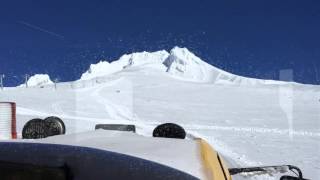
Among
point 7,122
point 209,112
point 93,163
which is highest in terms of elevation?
point 93,163

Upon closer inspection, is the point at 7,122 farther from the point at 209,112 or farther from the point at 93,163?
the point at 209,112

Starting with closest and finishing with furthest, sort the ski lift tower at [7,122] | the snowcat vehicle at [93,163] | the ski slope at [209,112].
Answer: the snowcat vehicle at [93,163] → the ski lift tower at [7,122] → the ski slope at [209,112]

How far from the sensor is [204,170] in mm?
1798

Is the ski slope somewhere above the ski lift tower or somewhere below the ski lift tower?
below

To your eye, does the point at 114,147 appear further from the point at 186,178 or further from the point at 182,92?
the point at 182,92

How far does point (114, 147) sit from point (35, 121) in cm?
249

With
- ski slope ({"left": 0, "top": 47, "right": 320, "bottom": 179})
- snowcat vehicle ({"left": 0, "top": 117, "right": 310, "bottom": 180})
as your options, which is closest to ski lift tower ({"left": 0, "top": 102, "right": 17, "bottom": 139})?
ski slope ({"left": 0, "top": 47, "right": 320, "bottom": 179})

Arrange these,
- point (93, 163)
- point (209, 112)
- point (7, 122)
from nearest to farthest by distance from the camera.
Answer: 1. point (93, 163)
2. point (7, 122)
3. point (209, 112)

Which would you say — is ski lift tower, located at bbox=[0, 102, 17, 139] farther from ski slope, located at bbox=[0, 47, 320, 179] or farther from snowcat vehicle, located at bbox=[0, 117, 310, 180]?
snowcat vehicle, located at bbox=[0, 117, 310, 180]

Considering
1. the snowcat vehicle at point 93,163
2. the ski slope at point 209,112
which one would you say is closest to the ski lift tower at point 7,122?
the ski slope at point 209,112

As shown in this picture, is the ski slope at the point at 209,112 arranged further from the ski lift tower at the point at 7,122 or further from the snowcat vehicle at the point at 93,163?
the snowcat vehicle at the point at 93,163

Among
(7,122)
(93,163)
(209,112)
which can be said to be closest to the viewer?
(93,163)

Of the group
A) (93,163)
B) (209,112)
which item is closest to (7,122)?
(93,163)

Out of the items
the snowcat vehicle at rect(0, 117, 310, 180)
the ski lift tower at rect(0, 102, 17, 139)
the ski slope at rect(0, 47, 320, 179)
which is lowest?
the ski slope at rect(0, 47, 320, 179)
